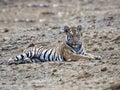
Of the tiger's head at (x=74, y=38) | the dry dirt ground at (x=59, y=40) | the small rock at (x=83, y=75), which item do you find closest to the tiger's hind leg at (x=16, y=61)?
the dry dirt ground at (x=59, y=40)

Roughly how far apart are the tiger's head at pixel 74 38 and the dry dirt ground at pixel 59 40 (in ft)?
1.54

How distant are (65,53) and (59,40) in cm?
291

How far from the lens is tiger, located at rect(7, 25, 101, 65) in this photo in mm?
12422

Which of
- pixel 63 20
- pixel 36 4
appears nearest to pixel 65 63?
pixel 63 20

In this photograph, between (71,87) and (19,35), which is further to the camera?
(19,35)

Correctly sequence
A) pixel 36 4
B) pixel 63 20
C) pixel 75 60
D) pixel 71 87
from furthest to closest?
pixel 36 4 → pixel 63 20 → pixel 75 60 → pixel 71 87

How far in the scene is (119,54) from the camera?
1269 centimetres

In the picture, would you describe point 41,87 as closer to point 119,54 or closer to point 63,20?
point 119,54

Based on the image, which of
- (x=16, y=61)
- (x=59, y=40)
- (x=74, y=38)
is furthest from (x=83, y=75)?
(x=59, y=40)

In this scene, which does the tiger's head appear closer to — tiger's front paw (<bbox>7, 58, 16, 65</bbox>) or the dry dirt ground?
the dry dirt ground

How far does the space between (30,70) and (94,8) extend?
12.7m

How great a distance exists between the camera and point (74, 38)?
→ 1243cm

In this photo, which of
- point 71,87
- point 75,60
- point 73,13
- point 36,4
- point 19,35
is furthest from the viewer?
point 36,4

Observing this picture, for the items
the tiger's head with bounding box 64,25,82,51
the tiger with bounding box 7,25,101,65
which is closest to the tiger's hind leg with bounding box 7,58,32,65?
the tiger with bounding box 7,25,101,65
